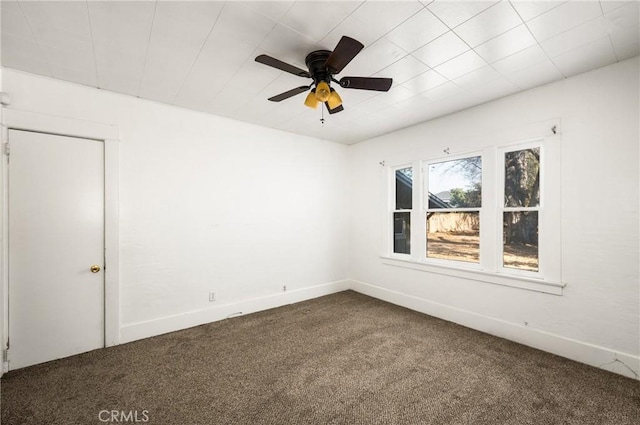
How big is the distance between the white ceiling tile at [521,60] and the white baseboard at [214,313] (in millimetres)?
Answer: 3870

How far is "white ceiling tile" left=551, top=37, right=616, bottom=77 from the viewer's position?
221 cm

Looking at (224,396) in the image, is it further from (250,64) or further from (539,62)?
(539,62)

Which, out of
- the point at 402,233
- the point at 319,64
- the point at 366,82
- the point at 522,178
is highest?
the point at 319,64

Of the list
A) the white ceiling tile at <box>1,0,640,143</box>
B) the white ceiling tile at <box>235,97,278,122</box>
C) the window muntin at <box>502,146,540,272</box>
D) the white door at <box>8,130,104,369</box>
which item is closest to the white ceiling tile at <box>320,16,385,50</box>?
the white ceiling tile at <box>1,0,640,143</box>

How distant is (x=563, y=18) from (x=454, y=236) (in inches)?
100

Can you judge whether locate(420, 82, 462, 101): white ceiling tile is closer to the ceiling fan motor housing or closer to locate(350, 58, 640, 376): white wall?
locate(350, 58, 640, 376): white wall

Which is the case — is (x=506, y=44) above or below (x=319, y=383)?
above

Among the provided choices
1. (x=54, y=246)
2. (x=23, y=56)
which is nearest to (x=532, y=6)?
(x=23, y=56)

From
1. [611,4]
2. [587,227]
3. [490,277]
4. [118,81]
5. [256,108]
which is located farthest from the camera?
[256,108]

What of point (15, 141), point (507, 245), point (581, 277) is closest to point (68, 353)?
point (15, 141)

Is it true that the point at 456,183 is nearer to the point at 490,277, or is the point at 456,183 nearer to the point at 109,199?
the point at 490,277

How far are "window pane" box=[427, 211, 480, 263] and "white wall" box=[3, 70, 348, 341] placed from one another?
5.97ft

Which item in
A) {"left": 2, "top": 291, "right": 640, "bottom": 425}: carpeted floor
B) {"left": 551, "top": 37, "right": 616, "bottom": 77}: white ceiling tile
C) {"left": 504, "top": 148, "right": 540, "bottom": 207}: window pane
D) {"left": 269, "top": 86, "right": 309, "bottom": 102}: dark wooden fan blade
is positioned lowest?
{"left": 2, "top": 291, "right": 640, "bottom": 425}: carpeted floor

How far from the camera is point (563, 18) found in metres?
1.88
